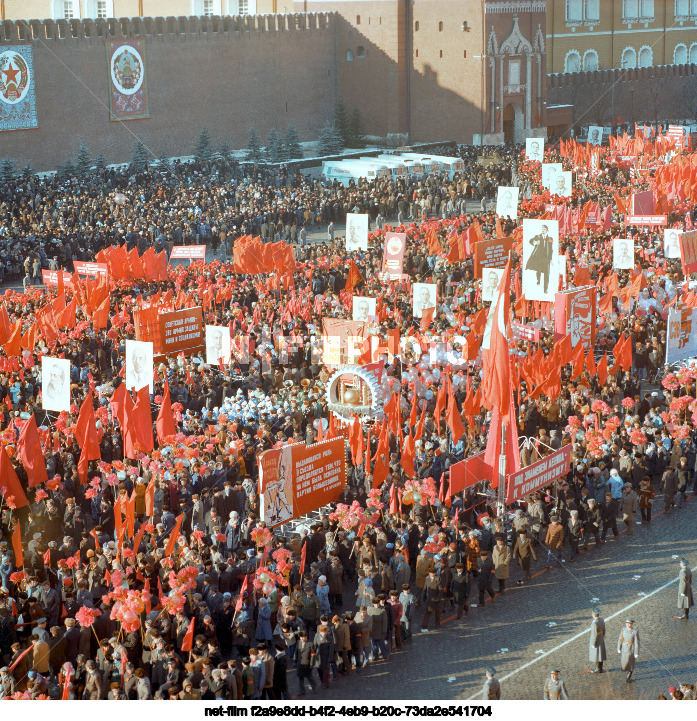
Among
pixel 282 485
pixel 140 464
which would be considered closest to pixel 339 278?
pixel 140 464

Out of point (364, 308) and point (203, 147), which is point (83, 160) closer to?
point (203, 147)

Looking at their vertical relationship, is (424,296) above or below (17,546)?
above

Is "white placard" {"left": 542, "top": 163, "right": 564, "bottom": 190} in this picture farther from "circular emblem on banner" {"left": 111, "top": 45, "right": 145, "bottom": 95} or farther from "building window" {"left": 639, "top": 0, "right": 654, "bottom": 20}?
"building window" {"left": 639, "top": 0, "right": 654, "bottom": 20}

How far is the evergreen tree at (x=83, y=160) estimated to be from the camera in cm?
4610

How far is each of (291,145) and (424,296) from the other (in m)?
30.7

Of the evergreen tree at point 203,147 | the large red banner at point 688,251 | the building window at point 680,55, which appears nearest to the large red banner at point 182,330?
the large red banner at point 688,251

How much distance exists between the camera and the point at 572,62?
63.5 metres

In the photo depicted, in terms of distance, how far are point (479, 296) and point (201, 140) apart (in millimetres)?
27870

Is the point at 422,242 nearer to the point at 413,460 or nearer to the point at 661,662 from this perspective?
the point at 413,460

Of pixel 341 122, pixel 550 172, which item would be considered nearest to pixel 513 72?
pixel 341 122

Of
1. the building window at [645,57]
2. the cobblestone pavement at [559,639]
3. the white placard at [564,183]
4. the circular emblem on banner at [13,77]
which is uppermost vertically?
the building window at [645,57]

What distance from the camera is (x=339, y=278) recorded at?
90.5 feet

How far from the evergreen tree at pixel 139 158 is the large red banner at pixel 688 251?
2433 centimetres

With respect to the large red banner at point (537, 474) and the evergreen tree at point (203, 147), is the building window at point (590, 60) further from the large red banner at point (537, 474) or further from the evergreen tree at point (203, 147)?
the large red banner at point (537, 474)
